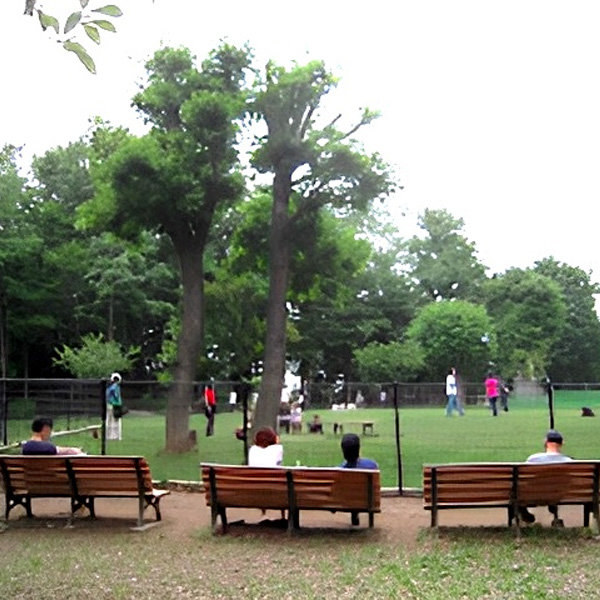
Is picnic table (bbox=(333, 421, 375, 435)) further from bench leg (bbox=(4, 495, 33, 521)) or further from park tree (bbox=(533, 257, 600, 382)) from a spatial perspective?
park tree (bbox=(533, 257, 600, 382))

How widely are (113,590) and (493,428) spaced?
18.0 metres

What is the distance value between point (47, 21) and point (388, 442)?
60.4 ft

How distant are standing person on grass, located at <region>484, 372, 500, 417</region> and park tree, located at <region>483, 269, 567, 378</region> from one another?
47.6 m

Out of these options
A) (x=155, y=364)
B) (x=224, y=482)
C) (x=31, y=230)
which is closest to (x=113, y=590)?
(x=224, y=482)

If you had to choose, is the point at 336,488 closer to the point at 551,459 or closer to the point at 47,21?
the point at 551,459

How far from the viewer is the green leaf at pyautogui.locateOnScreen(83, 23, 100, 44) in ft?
15.9

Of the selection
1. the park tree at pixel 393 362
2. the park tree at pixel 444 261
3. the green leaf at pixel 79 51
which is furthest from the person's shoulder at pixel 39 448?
the park tree at pixel 444 261

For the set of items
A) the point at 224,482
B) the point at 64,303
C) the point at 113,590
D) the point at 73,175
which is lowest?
the point at 113,590

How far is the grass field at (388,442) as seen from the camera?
18438 millimetres

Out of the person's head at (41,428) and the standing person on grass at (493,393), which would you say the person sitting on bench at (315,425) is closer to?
the standing person on grass at (493,393)

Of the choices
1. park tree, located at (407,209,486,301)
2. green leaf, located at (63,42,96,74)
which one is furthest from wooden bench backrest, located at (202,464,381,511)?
park tree, located at (407,209,486,301)

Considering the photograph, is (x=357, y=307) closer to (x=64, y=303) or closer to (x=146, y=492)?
(x=64, y=303)

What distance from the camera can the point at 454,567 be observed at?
8.97 m

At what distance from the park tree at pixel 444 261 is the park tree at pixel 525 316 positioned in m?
1.95
